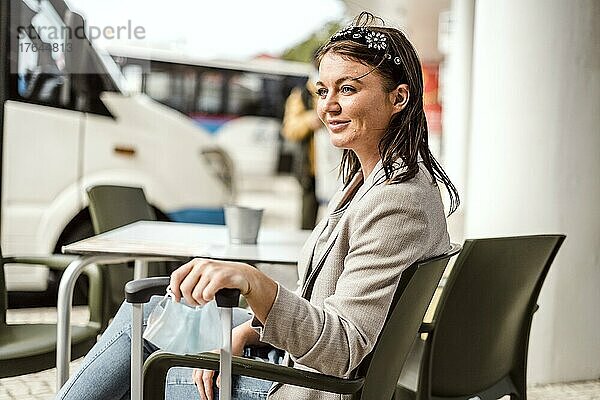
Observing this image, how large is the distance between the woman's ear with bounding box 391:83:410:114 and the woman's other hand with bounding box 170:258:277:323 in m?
0.48

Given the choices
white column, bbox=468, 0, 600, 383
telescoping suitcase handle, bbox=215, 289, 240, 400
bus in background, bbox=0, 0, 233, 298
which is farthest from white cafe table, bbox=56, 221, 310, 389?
bus in background, bbox=0, 0, 233, 298

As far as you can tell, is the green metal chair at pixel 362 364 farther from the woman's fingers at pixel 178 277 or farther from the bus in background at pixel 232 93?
the bus in background at pixel 232 93

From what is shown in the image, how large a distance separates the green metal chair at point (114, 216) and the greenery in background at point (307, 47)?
11.1 feet

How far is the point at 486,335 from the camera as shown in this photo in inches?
93.9

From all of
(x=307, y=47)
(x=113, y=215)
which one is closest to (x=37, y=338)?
(x=113, y=215)

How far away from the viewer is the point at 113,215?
3.54m

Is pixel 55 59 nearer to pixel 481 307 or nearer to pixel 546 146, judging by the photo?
pixel 546 146

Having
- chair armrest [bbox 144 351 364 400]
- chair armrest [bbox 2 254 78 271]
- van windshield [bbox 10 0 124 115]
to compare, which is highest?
van windshield [bbox 10 0 124 115]

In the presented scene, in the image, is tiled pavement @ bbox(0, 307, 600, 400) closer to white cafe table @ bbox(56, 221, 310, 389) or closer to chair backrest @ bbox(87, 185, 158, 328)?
chair backrest @ bbox(87, 185, 158, 328)

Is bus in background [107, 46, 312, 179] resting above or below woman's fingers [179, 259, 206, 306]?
above

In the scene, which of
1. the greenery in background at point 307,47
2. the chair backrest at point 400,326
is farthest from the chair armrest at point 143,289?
the greenery in background at point 307,47

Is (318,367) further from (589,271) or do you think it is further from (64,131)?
(64,131)

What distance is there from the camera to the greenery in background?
7.16m

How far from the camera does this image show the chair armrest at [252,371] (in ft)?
5.59
